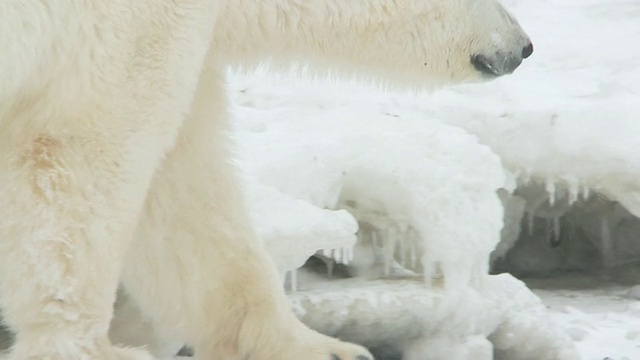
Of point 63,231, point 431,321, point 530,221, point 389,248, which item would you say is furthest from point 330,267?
point 63,231

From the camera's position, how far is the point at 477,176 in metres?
3.89

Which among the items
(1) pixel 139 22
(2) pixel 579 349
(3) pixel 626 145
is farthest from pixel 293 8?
(3) pixel 626 145

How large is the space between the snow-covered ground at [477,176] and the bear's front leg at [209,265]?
30 centimetres

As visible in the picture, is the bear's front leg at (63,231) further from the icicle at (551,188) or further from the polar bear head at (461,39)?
the icicle at (551,188)

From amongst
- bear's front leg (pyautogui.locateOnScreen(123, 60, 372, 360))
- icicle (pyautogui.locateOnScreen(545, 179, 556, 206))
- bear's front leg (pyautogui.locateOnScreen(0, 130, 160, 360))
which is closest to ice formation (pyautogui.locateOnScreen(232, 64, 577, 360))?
bear's front leg (pyautogui.locateOnScreen(123, 60, 372, 360))

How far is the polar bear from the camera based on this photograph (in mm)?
2395

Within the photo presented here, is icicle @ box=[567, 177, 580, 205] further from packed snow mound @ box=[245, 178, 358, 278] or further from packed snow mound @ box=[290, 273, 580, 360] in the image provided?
packed snow mound @ box=[245, 178, 358, 278]

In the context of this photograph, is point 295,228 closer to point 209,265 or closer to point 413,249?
point 209,265

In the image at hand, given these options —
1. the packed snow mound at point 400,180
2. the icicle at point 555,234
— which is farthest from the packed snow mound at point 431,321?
the icicle at point 555,234

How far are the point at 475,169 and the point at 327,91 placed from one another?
92 cm

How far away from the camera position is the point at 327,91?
182 inches

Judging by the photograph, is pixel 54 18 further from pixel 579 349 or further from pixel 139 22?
pixel 579 349

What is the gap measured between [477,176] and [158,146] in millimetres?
1609

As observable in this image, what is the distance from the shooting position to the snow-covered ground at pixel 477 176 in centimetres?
373
